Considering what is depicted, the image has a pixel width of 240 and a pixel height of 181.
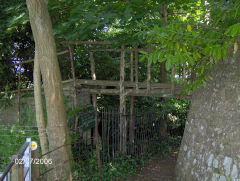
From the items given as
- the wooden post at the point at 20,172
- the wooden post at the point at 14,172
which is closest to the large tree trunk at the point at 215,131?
the wooden post at the point at 20,172

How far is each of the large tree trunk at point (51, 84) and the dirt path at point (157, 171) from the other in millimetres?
1998

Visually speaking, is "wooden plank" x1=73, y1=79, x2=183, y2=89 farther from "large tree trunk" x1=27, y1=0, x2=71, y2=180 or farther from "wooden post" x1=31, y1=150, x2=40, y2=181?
"wooden post" x1=31, y1=150, x2=40, y2=181

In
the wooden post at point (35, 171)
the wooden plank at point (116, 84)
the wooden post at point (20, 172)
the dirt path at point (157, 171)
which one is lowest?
the dirt path at point (157, 171)

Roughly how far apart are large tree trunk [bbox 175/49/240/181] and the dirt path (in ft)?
2.96

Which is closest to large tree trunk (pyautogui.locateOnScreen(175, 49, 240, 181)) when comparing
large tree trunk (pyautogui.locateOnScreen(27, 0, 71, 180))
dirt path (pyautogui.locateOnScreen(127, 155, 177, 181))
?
dirt path (pyautogui.locateOnScreen(127, 155, 177, 181))

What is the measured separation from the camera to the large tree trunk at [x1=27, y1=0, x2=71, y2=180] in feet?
15.5

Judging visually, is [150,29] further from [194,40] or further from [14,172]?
[14,172]

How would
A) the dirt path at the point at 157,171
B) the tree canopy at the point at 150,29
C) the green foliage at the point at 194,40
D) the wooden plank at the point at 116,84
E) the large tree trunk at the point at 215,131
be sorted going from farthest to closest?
the wooden plank at the point at 116,84 < the dirt path at the point at 157,171 < the large tree trunk at the point at 215,131 < the tree canopy at the point at 150,29 < the green foliage at the point at 194,40

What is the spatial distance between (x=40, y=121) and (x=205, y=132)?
385cm

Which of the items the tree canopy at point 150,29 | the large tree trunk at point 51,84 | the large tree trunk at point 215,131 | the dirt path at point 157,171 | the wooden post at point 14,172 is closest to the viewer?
the wooden post at point 14,172

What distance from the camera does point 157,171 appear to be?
654 centimetres

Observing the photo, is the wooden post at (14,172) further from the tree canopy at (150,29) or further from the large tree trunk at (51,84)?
the tree canopy at (150,29)

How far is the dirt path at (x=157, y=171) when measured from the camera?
19.9ft

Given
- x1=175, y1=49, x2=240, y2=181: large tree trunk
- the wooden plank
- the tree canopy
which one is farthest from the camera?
the wooden plank
